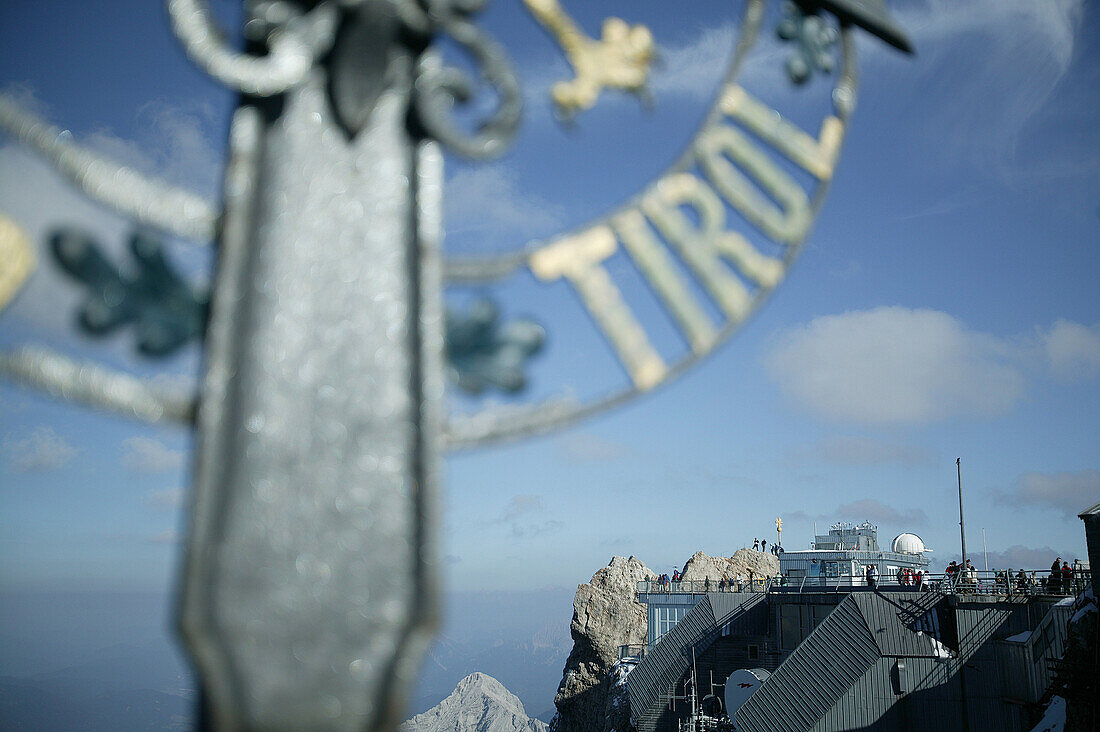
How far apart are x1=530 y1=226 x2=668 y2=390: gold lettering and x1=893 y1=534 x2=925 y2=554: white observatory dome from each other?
50.7 m

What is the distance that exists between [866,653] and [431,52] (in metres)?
29.2

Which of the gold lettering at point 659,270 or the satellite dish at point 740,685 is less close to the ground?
the gold lettering at point 659,270

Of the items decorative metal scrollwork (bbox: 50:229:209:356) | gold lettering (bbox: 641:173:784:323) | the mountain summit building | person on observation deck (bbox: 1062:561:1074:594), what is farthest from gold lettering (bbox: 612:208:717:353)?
person on observation deck (bbox: 1062:561:1074:594)

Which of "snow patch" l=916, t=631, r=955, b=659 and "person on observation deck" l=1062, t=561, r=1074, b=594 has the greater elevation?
"person on observation deck" l=1062, t=561, r=1074, b=594

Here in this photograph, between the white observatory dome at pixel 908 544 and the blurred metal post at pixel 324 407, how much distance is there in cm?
5134

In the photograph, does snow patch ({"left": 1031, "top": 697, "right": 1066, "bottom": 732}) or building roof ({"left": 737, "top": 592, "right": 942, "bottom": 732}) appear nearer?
snow patch ({"left": 1031, "top": 697, "right": 1066, "bottom": 732})

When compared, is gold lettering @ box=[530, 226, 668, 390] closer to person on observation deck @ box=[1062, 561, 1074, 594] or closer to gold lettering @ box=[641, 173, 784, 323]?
gold lettering @ box=[641, 173, 784, 323]

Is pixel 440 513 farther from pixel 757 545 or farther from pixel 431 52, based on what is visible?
pixel 757 545

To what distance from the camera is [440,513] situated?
2.19 meters

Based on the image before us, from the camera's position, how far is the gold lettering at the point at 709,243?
288cm

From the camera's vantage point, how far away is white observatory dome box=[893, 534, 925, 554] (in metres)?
48.2

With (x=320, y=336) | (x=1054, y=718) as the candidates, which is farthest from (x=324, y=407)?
(x=1054, y=718)

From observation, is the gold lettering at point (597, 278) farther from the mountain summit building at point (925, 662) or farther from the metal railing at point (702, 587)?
the metal railing at point (702, 587)


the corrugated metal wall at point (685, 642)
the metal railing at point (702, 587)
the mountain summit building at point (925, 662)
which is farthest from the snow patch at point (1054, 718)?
the metal railing at point (702, 587)
